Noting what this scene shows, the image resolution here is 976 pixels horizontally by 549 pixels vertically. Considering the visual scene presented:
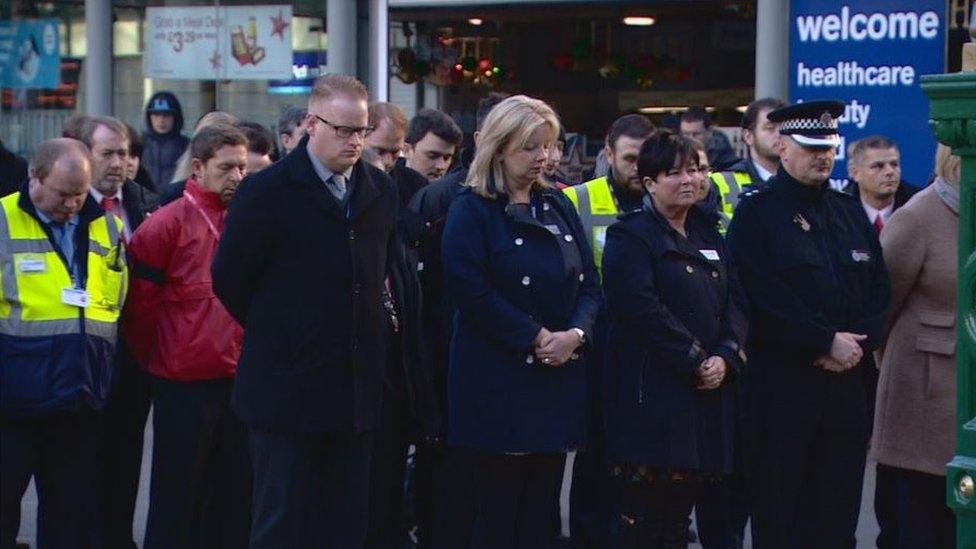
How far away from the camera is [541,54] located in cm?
1312

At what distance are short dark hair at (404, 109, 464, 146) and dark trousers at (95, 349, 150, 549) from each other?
5.57 feet

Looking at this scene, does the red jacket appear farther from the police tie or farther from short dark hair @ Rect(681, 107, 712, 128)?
short dark hair @ Rect(681, 107, 712, 128)

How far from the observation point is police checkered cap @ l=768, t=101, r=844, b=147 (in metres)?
6.81

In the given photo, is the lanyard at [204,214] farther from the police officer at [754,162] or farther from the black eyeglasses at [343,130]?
the police officer at [754,162]

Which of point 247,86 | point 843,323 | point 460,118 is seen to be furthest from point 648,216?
point 247,86

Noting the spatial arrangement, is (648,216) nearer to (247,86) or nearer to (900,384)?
(900,384)

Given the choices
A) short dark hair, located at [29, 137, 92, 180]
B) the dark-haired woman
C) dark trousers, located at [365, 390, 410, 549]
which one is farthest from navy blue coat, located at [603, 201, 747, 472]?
short dark hair, located at [29, 137, 92, 180]

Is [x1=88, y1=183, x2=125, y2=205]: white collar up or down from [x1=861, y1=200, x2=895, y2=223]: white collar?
up

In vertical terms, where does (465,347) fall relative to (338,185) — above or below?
below

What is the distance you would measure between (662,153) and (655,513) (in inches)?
52.9

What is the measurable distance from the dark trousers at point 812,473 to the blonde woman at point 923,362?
0.13 m

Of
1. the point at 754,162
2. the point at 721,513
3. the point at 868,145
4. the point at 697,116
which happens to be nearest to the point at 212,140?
the point at 721,513

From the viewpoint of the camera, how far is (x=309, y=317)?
19.2 feet

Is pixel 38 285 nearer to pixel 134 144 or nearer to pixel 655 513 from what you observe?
pixel 134 144
